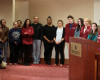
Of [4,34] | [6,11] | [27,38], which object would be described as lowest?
[27,38]

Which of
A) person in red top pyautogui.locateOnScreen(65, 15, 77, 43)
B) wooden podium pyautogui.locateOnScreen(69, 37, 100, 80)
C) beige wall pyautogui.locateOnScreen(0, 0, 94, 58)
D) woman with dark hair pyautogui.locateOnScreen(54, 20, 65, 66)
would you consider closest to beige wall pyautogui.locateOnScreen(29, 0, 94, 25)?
beige wall pyautogui.locateOnScreen(0, 0, 94, 58)

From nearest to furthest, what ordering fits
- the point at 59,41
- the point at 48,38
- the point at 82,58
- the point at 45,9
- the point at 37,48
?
the point at 82,58 → the point at 59,41 → the point at 48,38 → the point at 37,48 → the point at 45,9

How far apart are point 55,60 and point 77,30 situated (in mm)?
1525

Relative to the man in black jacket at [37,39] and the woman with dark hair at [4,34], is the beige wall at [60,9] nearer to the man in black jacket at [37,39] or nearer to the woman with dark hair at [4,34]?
the man in black jacket at [37,39]

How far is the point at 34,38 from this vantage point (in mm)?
7090

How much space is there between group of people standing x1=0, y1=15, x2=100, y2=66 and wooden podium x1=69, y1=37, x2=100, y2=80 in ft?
10.2

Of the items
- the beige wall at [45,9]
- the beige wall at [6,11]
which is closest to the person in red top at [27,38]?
the beige wall at [45,9]

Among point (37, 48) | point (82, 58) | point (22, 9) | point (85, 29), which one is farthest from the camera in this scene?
point (22, 9)

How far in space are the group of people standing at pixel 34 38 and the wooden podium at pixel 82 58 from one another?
3098 mm

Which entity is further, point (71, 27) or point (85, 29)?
point (71, 27)

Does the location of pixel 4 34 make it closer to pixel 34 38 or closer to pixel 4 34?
pixel 4 34

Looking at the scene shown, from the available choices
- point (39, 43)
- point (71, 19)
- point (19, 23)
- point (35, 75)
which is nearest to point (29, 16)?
point (19, 23)

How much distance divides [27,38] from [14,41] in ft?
1.51

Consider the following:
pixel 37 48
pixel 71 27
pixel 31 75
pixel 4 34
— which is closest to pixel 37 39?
pixel 37 48
